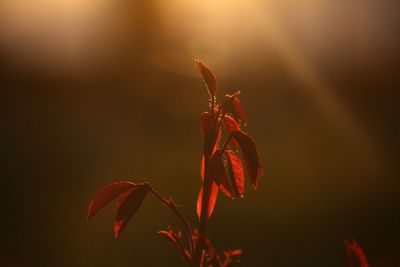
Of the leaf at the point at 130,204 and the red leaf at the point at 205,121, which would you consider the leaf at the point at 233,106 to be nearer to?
the red leaf at the point at 205,121

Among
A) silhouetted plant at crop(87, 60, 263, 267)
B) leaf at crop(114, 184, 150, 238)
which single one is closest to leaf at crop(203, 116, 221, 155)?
silhouetted plant at crop(87, 60, 263, 267)

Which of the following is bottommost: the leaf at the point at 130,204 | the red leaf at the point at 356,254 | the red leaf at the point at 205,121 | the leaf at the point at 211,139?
the red leaf at the point at 356,254

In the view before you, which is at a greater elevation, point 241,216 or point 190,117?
point 190,117

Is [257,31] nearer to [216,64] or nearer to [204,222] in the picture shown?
[216,64]

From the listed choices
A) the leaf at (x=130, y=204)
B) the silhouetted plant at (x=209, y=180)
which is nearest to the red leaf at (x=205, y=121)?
the silhouetted plant at (x=209, y=180)

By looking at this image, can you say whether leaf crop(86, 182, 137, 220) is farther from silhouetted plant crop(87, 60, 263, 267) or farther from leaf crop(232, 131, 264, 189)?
leaf crop(232, 131, 264, 189)

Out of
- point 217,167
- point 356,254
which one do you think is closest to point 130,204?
point 217,167

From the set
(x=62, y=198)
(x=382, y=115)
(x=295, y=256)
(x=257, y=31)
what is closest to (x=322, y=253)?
(x=295, y=256)

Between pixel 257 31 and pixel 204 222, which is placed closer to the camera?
pixel 204 222
